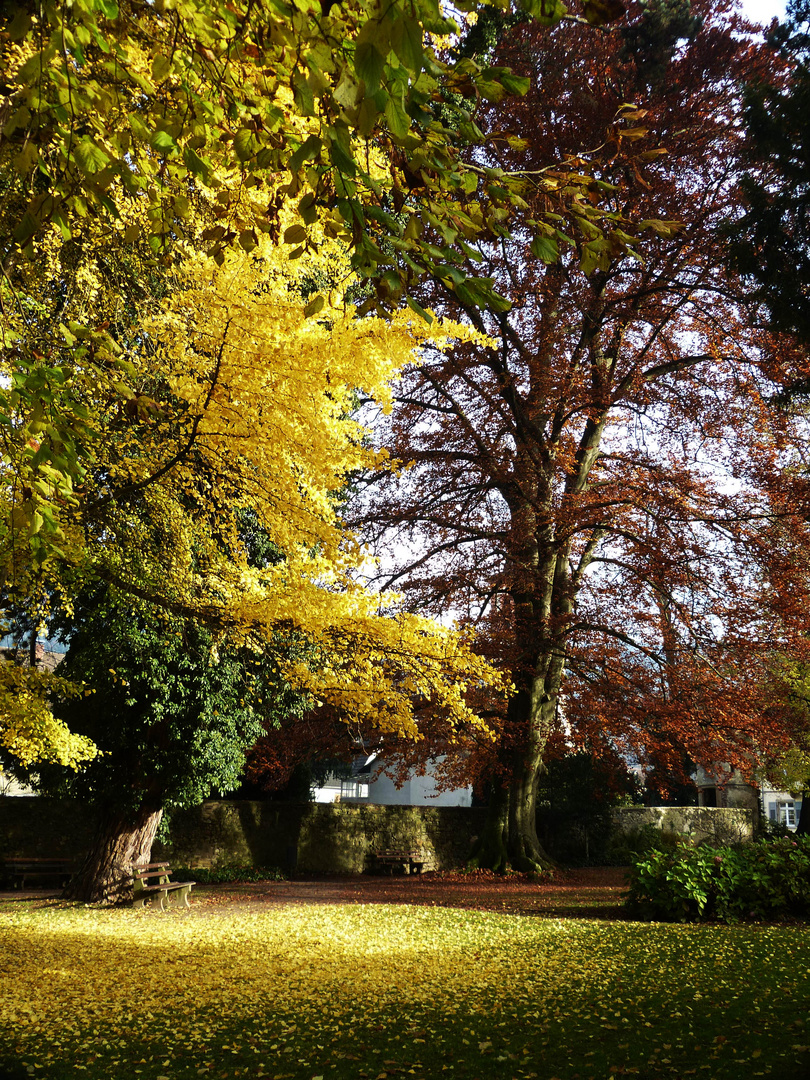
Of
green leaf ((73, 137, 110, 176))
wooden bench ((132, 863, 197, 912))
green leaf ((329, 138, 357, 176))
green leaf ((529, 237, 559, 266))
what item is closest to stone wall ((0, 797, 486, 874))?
wooden bench ((132, 863, 197, 912))

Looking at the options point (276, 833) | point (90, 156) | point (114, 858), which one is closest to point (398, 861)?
point (276, 833)

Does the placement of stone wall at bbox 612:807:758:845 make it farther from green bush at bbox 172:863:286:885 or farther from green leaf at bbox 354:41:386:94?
green leaf at bbox 354:41:386:94

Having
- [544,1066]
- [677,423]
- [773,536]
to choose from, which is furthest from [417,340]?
[677,423]

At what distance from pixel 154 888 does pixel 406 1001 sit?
6.51 m

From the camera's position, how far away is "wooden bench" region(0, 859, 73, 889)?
13430 mm

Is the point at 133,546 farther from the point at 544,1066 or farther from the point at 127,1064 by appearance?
the point at 544,1066

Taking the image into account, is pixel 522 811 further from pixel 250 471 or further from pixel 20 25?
pixel 20 25

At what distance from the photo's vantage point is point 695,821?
21781 mm

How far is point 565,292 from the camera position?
15.5 m

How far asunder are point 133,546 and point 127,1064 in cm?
433

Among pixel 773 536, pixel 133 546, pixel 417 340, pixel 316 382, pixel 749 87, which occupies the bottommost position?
pixel 133 546

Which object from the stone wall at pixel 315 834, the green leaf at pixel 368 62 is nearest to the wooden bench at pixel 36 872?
the stone wall at pixel 315 834

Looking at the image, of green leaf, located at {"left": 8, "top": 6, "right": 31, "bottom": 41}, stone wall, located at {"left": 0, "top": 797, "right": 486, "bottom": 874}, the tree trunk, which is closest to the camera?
green leaf, located at {"left": 8, "top": 6, "right": 31, "bottom": 41}

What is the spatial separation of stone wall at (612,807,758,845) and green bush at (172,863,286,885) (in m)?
9.08
